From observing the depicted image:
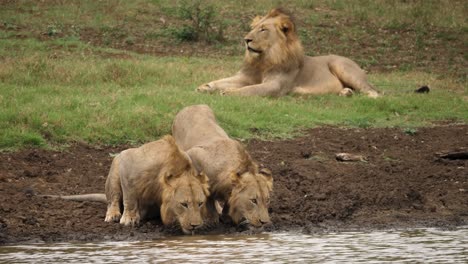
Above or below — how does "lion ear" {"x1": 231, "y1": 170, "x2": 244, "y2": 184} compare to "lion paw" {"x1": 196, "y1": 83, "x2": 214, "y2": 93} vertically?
below

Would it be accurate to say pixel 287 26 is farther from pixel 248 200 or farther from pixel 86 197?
pixel 248 200

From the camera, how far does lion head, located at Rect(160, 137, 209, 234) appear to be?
28.1 ft

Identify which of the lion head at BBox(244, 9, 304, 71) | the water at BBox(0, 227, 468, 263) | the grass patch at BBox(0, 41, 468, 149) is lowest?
the water at BBox(0, 227, 468, 263)

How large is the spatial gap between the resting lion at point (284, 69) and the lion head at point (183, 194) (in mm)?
7055

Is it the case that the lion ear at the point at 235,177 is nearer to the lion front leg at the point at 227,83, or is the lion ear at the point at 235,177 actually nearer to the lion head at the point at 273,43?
the lion front leg at the point at 227,83

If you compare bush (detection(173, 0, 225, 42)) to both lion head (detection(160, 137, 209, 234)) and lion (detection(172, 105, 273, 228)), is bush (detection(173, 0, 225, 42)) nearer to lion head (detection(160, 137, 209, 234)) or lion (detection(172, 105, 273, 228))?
lion (detection(172, 105, 273, 228))

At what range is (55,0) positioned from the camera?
74.6 feet

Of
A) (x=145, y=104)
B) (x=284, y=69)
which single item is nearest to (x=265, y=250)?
(x=145, y=104)

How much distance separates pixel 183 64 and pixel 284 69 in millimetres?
1974

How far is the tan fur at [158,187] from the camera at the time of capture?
28.2 feet

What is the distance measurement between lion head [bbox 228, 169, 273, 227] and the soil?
15cm

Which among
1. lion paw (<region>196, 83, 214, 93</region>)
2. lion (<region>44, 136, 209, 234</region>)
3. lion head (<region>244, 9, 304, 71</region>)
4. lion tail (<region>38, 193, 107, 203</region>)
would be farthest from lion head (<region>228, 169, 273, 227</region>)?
lion head (<region>244, 9, 304, 71</region>)

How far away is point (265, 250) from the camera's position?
8.32m

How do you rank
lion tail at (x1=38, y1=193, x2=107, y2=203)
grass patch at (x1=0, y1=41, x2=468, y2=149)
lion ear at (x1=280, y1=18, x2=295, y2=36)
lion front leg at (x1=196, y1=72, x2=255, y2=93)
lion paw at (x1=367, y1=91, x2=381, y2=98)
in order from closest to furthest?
lion tail at (x1=38, y1=193, x2=107, y2=203) < grass patch at (x1=0, y1=41, x2=468, y2=149) < lion front leg at (x1=196, y1=72, x2=255, y2=93) < lion paw at (x1=367, y1=91, x2=381, y2=98) < lion ear at (x1=280, y1=18, x2=295, y2=36)
